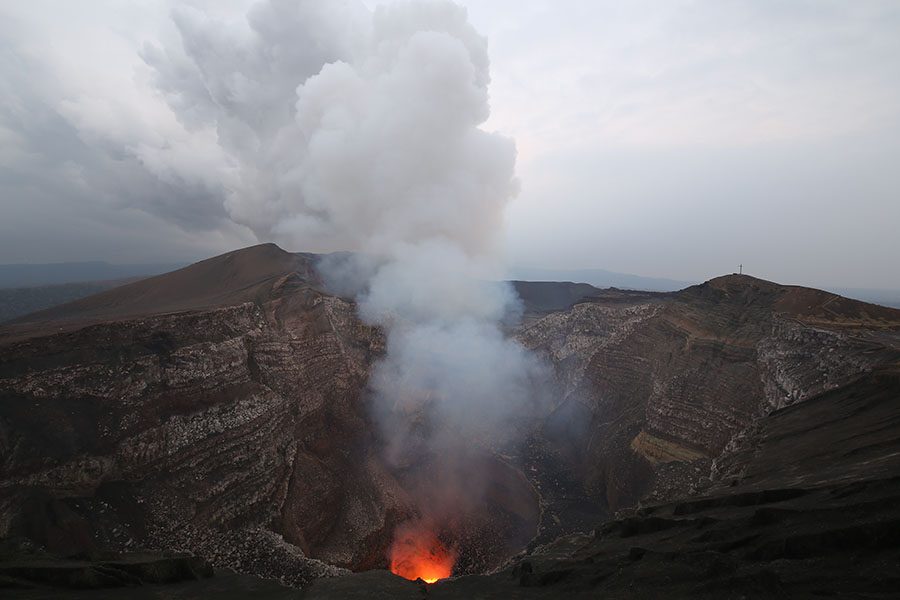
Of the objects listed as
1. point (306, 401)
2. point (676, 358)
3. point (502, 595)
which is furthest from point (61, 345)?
point (676, 358)

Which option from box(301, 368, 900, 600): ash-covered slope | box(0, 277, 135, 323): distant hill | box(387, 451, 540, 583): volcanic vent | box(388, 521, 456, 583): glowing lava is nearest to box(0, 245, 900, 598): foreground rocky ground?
box(301, 368, 900, 600): ash-covered slope

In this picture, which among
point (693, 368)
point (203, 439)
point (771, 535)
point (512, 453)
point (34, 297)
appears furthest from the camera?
point (34, 297)

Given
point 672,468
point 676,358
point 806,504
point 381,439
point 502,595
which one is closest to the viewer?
point 806,504

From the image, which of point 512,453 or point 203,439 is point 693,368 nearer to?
point 512,453

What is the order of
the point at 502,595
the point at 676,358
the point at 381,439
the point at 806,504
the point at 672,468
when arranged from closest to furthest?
the point at 806,504
the point at 502,595
the point at 672,468
the point at 676,358
the point at 381,439

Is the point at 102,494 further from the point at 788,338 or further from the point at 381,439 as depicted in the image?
the point at 788,338

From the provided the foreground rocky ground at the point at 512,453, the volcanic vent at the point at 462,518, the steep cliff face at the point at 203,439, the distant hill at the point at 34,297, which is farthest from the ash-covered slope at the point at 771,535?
the distant hill at the point at 34,297

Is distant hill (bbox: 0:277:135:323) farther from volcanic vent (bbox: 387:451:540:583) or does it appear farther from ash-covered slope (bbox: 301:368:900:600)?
ash-covered slope (bbox: 301:368:900:600)

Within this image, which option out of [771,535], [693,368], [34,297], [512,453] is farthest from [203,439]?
[34,297]
